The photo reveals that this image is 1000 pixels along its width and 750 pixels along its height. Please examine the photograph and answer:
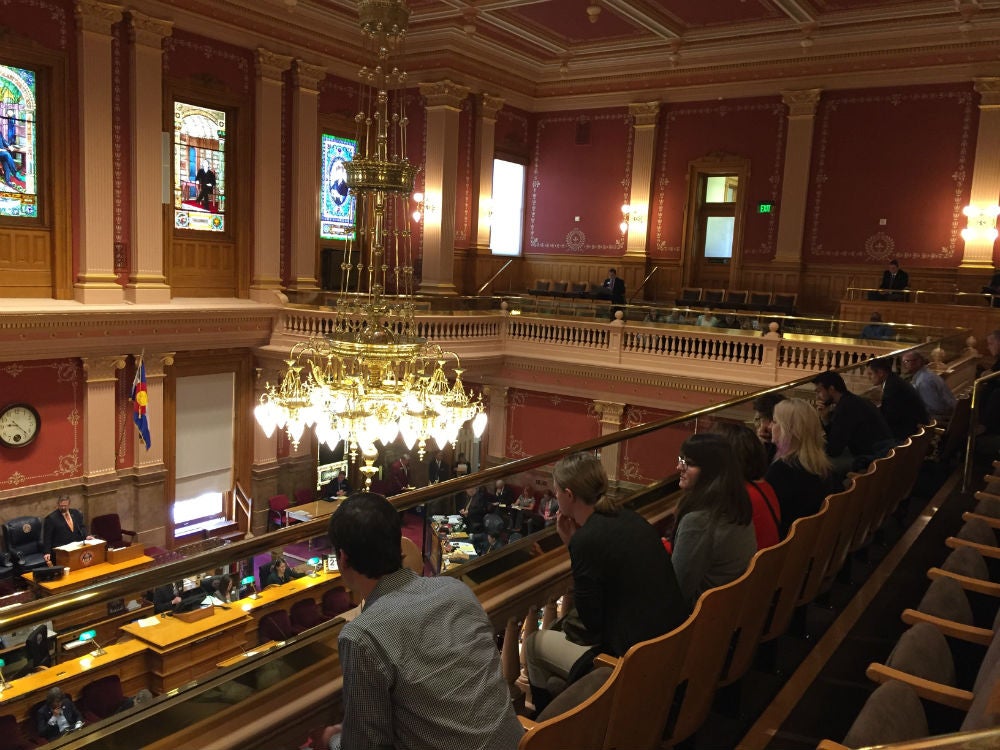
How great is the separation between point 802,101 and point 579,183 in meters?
4.43

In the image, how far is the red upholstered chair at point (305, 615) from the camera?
218 centimetres

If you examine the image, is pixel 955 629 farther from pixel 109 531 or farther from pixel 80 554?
pixel 109 531

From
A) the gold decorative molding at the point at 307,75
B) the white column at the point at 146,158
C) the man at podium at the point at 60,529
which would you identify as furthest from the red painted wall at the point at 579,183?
the man at podium at the point at 60,529

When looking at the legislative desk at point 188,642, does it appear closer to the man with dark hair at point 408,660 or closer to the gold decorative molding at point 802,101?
the man with dark hair at point 408,660

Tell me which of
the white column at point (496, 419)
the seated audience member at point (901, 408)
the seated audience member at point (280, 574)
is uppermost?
the seated audience member at point (901, 408)

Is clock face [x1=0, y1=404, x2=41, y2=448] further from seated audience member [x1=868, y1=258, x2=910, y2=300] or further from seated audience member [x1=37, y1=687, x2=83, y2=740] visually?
seated audience member [x1=868, y1=258, x2=910, y2=300]

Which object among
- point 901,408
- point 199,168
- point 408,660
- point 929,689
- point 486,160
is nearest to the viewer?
point 408,660

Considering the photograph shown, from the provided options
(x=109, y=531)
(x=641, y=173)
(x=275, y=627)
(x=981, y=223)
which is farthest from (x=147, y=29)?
(x=981, y=223)

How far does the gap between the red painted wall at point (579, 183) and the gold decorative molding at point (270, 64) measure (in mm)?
5401

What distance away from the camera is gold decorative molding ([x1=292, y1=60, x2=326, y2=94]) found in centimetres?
1309

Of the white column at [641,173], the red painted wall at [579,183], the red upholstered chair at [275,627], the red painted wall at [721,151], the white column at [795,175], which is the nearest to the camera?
the red upholstered chair at [275,627]

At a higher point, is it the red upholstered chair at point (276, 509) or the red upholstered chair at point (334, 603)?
the red upholstered chair at point (334, 603)

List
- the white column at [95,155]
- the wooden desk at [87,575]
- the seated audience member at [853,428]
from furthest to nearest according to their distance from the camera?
the white column at [95,155] < the wooden desk at [87,575] < the seated audience member at [853,428]

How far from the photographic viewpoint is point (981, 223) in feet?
42.3
